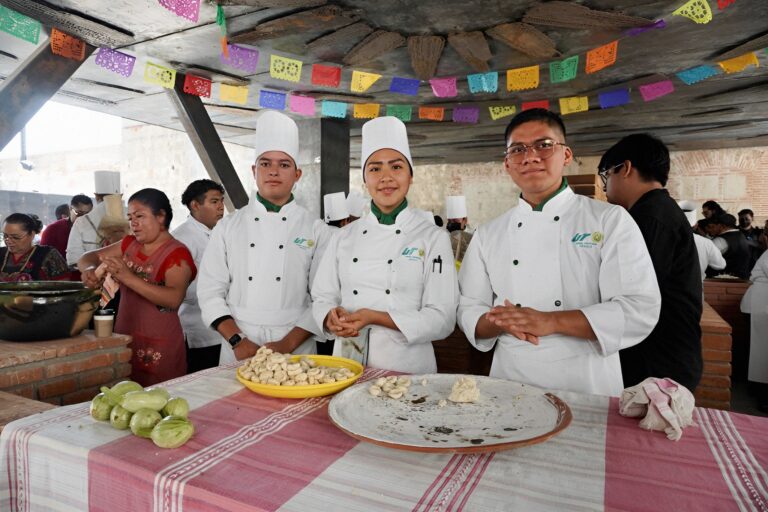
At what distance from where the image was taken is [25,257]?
3643 mm

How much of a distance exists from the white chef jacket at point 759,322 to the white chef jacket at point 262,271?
15.1 ft

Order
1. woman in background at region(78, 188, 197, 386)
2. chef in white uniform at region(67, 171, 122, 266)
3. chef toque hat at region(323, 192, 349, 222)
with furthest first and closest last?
chef toque hat at region(323, 192, 349, 222), chef in white uniform at region(67, 171, 122, 266), woman in background at region(78, 188, 197, 386)

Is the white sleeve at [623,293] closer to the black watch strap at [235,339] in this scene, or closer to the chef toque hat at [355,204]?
the black watch strap at [235,339]

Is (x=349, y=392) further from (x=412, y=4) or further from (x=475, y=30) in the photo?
(x=475, y=30)

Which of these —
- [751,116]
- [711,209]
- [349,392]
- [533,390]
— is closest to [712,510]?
[533,390]

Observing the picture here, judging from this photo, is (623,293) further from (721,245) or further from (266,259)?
(721,245)

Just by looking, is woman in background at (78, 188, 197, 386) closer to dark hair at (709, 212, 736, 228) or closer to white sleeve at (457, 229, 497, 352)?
white sleeve at (457, 229, 497, 352)

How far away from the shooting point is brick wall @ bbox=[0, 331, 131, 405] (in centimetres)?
190

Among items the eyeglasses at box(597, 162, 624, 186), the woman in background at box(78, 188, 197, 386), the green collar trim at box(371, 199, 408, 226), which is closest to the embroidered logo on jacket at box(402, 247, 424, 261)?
the green collar trim at box(371, 199, 408, 226)

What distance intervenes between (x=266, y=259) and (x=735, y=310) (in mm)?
5633

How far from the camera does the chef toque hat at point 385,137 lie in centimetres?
201

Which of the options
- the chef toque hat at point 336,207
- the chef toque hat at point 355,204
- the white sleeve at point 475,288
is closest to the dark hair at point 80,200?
the chef toque hat at point 336,207

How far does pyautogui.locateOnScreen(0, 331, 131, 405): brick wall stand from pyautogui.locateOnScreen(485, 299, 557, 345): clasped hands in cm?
177

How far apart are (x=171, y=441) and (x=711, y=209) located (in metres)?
7.39
